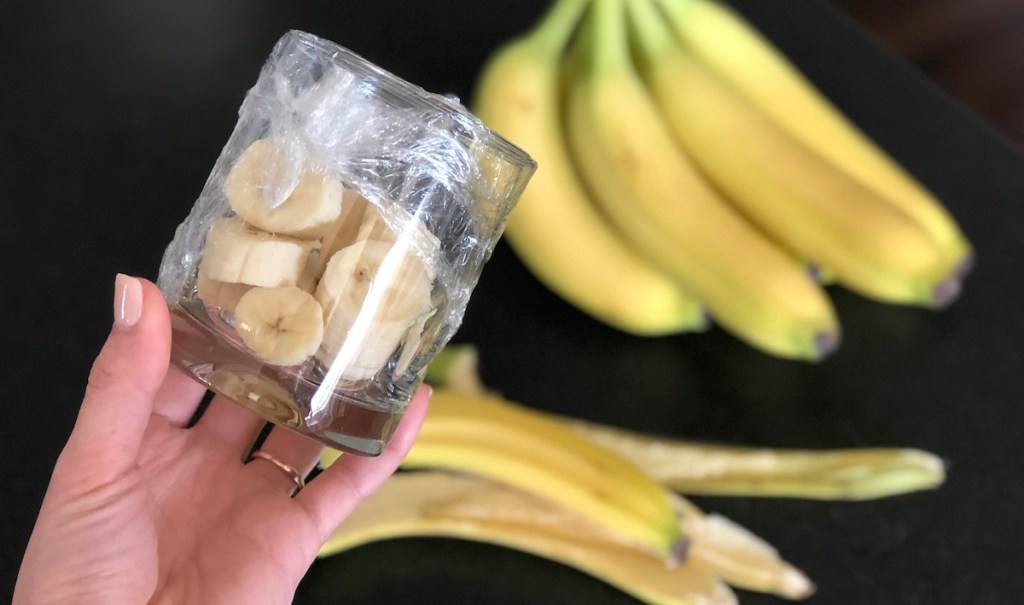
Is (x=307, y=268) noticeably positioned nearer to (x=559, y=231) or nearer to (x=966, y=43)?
(x=559, y=231)

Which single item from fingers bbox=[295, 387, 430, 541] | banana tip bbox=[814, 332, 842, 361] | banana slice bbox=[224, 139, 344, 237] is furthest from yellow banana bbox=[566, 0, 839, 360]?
banana slice bbox=[224, 139, 344, 237]

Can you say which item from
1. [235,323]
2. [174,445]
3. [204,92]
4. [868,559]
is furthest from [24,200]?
[868,559]

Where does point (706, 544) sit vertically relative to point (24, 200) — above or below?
above

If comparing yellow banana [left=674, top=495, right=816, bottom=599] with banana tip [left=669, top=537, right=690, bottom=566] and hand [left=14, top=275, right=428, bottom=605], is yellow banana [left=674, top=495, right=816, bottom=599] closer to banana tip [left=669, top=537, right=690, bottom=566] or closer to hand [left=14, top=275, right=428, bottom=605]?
banana tip [left=669, top=537, right=690, bottom=566]

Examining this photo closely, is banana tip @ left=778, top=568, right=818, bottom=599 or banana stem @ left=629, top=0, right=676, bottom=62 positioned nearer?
banana tip @ left=778, top=568, right=818, bottom=599

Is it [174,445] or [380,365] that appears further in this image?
[174,445]

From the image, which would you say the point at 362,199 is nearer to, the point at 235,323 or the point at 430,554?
the point at 235,323

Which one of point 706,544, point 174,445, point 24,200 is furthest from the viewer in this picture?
→ point 24,200
